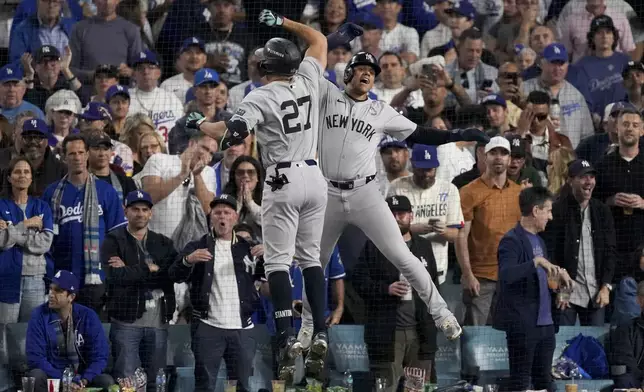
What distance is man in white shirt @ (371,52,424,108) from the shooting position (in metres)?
14.8

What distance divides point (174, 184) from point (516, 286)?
3.42 m

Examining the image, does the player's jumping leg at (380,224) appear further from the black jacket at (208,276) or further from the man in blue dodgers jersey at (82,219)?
the man in blue dodgers jersey at (82,219)

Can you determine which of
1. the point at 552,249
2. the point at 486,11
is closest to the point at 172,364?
the point at 552,249

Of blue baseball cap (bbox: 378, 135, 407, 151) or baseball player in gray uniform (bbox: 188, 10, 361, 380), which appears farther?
blue baseball cap (bbox: 378, 135, 407, 151)

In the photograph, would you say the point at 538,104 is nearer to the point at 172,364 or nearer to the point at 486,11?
the point at 486,11

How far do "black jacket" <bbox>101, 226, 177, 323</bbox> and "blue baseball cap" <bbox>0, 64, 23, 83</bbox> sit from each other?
2683mm

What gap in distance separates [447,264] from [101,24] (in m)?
5.08

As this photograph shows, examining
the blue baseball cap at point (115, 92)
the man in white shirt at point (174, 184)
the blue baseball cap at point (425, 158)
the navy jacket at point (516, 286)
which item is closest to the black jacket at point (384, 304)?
the navy jacket at point (516, 286)

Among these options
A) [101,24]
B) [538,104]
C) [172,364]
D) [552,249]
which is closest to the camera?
[172,364]

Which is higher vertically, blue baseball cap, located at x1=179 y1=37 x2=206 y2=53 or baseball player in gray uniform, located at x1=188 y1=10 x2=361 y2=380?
blue baseball cap, located at x1=179 y1=37 x2=206 y2=53

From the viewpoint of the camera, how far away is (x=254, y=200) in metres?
13.1

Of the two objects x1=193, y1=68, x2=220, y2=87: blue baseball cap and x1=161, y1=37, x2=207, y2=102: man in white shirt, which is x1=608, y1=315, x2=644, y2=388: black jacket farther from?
x1=161, y1=37, x2=207, y2=102: man in white shirt

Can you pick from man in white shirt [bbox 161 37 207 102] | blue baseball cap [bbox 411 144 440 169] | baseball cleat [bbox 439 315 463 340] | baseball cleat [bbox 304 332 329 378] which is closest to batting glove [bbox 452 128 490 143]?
baseball cleat [bbox 439 315 463 340]

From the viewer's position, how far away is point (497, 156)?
13.2 meters
